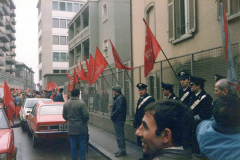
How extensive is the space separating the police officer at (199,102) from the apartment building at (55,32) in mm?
46095

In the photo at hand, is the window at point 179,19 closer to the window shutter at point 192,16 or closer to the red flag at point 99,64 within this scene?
the window shutter at point 192,16

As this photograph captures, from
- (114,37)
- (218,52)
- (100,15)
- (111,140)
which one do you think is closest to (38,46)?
(100,15)

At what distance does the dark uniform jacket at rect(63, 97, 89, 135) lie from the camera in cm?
631

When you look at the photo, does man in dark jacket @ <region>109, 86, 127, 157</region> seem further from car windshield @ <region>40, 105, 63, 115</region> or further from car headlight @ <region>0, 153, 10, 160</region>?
car headlight @ <region>0, 153, 10, 160</region>

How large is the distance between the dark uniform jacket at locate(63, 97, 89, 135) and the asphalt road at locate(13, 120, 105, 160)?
64.5 inches

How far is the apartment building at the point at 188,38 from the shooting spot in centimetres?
652

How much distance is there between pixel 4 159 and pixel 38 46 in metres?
54.6

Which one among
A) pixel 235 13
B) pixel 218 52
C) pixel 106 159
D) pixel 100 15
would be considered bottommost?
pixel 106 159

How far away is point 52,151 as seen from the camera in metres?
8.50

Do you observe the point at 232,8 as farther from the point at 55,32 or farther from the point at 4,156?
the point at 55,32

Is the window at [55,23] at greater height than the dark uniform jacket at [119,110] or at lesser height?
greater

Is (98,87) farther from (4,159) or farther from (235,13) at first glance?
(4,159)

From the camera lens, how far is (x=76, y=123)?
20.8 ft

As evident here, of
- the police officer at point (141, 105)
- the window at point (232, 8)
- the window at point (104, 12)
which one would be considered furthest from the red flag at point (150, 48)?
the window at point (104, 12)
